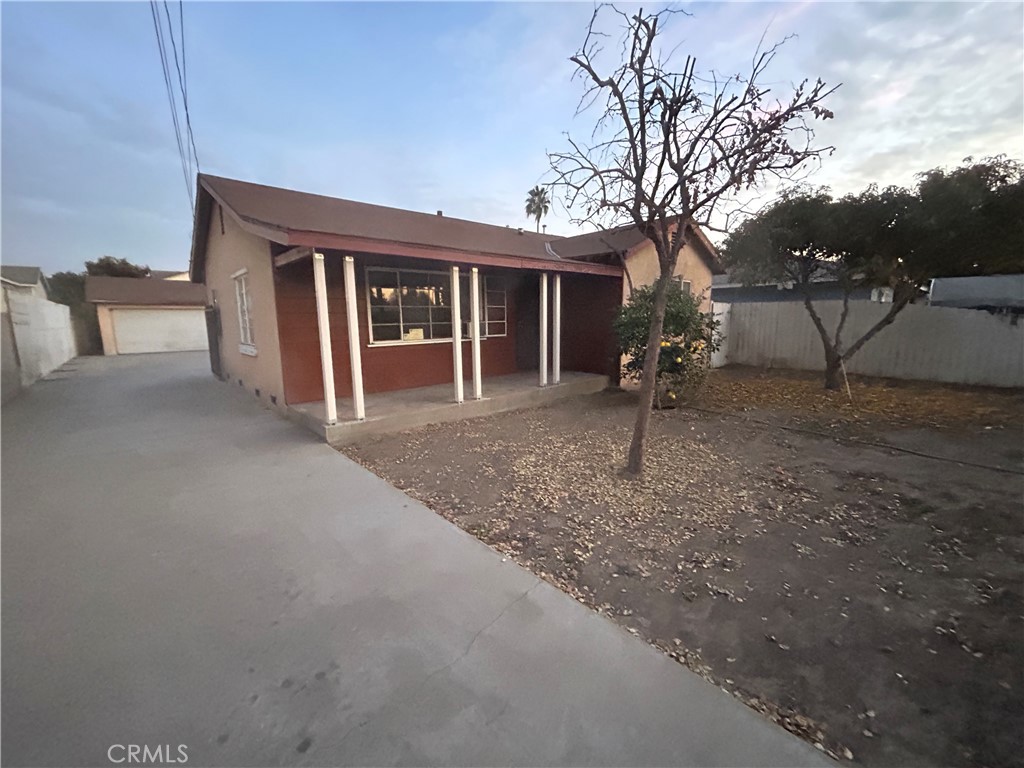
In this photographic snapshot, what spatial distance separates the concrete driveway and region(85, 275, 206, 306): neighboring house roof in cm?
1952

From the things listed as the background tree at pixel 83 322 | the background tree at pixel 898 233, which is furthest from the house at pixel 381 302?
the background tree at pixel 83 322

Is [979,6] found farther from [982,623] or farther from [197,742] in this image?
[197,742]

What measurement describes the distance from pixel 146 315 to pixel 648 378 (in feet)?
80.0

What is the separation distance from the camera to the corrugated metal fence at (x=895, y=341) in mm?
8305

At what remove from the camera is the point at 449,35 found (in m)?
6.63

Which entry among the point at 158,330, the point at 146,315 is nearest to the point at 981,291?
the point at 158,330

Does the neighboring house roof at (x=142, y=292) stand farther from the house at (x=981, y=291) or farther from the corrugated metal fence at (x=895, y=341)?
the house at (x=981, y=291)

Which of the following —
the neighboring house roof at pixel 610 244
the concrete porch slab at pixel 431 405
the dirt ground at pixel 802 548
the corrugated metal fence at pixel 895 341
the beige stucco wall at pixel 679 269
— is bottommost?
the dirt ground at pixel 802 548

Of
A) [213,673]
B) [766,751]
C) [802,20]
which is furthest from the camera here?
[802,20]

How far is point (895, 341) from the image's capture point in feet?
31.4

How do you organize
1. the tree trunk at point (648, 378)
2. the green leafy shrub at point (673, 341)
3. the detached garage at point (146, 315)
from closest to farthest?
the tree trunk at point (648, 378)
the green leafy shrub at point (673, 341)
the detached garage at point (146, 315)

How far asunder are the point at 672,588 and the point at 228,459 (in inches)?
188

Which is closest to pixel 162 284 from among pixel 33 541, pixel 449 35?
pixel 449 35

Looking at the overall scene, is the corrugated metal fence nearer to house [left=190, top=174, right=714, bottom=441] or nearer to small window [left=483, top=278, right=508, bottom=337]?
house [left=190, top=174, right=714, bottom=441]
